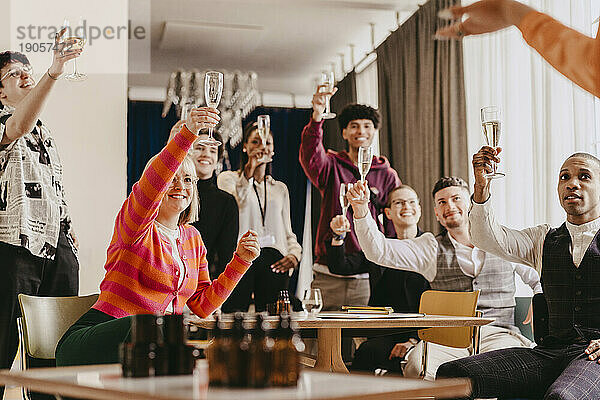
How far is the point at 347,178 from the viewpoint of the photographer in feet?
17.6

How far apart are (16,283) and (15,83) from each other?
1.13m

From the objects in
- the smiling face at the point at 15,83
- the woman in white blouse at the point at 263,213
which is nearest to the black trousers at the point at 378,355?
the woman in white blouse at the point at 263,213

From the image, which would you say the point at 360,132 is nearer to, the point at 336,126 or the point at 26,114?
the point at 336,126

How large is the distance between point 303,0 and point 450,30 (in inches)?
186

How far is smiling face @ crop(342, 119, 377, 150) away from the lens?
5.20m

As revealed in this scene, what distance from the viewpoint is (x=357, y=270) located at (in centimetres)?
510

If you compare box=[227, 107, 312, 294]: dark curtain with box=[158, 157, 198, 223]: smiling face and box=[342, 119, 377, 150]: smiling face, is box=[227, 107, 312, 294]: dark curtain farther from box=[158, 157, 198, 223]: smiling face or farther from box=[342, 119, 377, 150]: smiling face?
box=[158, 157, 198, 223]: smiling face

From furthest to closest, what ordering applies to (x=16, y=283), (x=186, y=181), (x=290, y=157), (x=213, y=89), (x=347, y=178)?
1. (x=290, y=157)
2. (x=347, y=178)
3. (x=16, y=283)
4. (x=186, y=181)
5. (x=213, y=89)

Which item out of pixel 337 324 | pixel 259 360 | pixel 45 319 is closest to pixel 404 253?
pixel 337 324

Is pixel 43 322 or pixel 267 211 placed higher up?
pixel 267 211

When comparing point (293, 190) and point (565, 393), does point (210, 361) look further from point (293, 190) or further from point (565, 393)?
point (293, 190)

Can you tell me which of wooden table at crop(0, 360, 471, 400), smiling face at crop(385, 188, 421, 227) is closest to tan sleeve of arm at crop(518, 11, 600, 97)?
wooden table at crop(0, 360, 471, 400)

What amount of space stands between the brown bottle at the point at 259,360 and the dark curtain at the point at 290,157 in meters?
6.34

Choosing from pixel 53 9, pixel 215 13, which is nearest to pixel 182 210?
pixel 53 9
